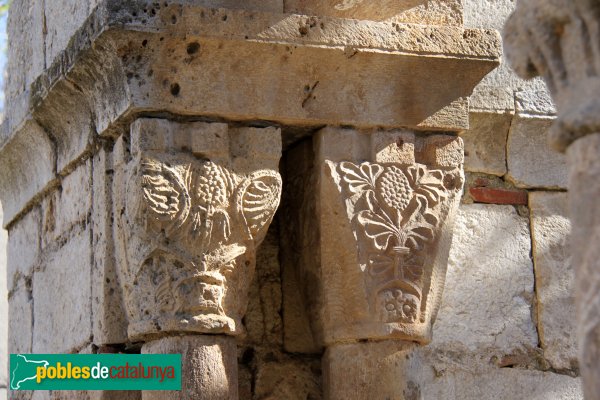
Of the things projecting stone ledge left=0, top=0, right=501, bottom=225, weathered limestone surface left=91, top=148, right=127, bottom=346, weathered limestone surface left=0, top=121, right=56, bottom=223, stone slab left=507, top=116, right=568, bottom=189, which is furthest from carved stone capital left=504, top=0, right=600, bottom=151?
weathered limestone surface left=0, top=121, right=56, bottom=223

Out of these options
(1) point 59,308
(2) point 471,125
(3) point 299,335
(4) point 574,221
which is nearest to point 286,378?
(3) point 299,335

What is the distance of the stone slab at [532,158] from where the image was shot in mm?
5012

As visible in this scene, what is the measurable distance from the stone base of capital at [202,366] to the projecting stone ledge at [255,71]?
0.72 m

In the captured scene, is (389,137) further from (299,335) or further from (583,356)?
(583,356)

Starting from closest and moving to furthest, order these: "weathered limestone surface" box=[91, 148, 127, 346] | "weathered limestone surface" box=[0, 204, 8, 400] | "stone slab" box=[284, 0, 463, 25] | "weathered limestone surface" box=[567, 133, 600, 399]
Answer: "weathered limestone surface" box=[567, 133, 600, 399]
"weathered limestone surface" box=[91, 148, 127, 346]
"stone slab" box=[284, 0, 463, 25]
"weathered limestone surface" box=[0, 204, 8, 400]

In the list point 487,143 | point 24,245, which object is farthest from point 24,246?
point 487,143

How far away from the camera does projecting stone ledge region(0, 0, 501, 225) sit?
4.00 m

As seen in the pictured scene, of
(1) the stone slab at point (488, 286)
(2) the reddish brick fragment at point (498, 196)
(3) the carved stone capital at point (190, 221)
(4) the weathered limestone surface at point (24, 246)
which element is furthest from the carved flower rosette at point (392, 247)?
(4) the weathered limestone surface at point (24, 246)

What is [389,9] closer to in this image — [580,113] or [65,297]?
[65,297]

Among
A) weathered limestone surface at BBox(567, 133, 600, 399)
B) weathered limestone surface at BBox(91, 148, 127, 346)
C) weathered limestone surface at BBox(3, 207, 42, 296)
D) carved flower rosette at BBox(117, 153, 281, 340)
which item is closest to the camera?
weathered limestone surface at BBox(567, 133, 600, 399)

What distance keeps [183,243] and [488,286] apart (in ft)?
4.76

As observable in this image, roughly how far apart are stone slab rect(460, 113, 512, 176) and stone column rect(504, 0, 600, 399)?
96.7 inches

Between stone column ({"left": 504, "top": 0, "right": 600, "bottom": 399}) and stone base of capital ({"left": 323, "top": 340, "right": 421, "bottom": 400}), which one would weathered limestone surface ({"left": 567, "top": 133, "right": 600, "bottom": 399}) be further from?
stone base of capital ({"left": 323, "top": 340, "right": 421, "bottom": 400})

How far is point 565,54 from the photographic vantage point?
7.92 feet
